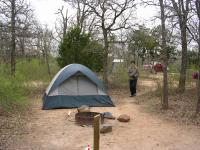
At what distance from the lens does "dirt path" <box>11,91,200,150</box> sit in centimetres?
815

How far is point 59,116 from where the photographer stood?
11938mm

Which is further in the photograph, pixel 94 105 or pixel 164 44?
pixel 94 105

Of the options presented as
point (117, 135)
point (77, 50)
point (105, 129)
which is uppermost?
point (77, 50)

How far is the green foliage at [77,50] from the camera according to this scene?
19241 mm

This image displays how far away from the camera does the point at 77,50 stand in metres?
19.3

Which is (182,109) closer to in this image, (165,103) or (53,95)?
(165,103)

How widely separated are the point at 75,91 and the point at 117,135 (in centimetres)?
536

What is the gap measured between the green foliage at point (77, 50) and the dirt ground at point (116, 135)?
7513 millimetres

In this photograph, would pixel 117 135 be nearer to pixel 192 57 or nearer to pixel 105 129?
pixel 105 129

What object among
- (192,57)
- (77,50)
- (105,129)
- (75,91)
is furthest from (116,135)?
(192,57)

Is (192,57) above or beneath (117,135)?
above

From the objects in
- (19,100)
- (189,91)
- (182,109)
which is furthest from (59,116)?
(189,91)

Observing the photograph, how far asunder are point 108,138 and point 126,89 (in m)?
10.4

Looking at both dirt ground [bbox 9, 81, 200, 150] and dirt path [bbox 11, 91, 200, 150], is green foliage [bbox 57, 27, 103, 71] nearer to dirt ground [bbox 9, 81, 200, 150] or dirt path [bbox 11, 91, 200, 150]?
dirt ground [bbox 9, 81, 200, 150]
